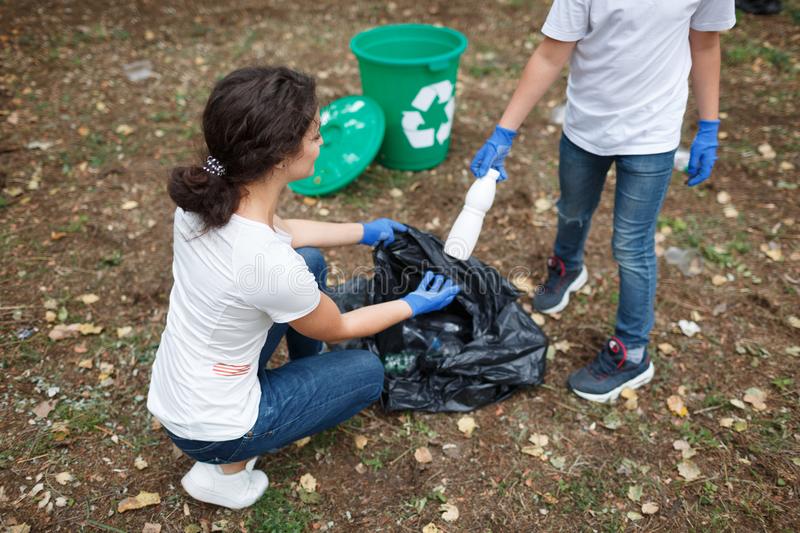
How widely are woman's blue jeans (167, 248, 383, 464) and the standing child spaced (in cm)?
91

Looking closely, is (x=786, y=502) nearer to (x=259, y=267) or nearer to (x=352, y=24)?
(x=259, y=267)

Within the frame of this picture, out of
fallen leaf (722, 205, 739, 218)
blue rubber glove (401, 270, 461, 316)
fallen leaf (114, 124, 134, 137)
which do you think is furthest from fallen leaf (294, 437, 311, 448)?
fallen leaf (114, 124, 134, 137)

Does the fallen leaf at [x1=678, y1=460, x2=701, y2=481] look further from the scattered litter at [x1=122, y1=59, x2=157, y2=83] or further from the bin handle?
the scattered litter at [x1=122, y1=59, x2=157, y2=83]

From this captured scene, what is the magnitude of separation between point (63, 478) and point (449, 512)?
1412mm

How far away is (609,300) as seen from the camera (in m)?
2.79

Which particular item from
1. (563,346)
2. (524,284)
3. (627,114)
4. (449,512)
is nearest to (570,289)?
(524,284)

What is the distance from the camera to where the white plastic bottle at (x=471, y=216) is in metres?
2.15

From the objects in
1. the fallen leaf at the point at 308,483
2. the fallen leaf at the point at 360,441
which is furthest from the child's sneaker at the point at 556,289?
the fallen leaf at the point at 308,483

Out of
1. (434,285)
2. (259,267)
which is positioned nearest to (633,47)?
(434,285)

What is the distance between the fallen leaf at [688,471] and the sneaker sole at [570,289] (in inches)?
34.9

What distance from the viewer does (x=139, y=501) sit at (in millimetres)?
1956

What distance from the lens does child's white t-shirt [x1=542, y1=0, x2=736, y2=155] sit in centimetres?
171

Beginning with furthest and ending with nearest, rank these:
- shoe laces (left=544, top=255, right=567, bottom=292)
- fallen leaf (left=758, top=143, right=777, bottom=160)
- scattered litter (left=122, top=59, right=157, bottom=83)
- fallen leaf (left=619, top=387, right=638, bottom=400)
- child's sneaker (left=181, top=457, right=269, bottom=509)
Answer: scattered litter (left=122, top=59, right=157, bottom=83) → fallen leaf (left=758, top=143, right=777, bottom=160) → shoe laces (left=544, top=255, right=567, bottom=292) → fallen leaf (left=619, top=387, right=638, bottom=400) → child's sneaker (left=181, top=457, right=269, bottom=509)

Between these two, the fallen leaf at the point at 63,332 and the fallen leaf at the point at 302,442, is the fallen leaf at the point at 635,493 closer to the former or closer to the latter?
the fallen leaf at the point at 302,442
